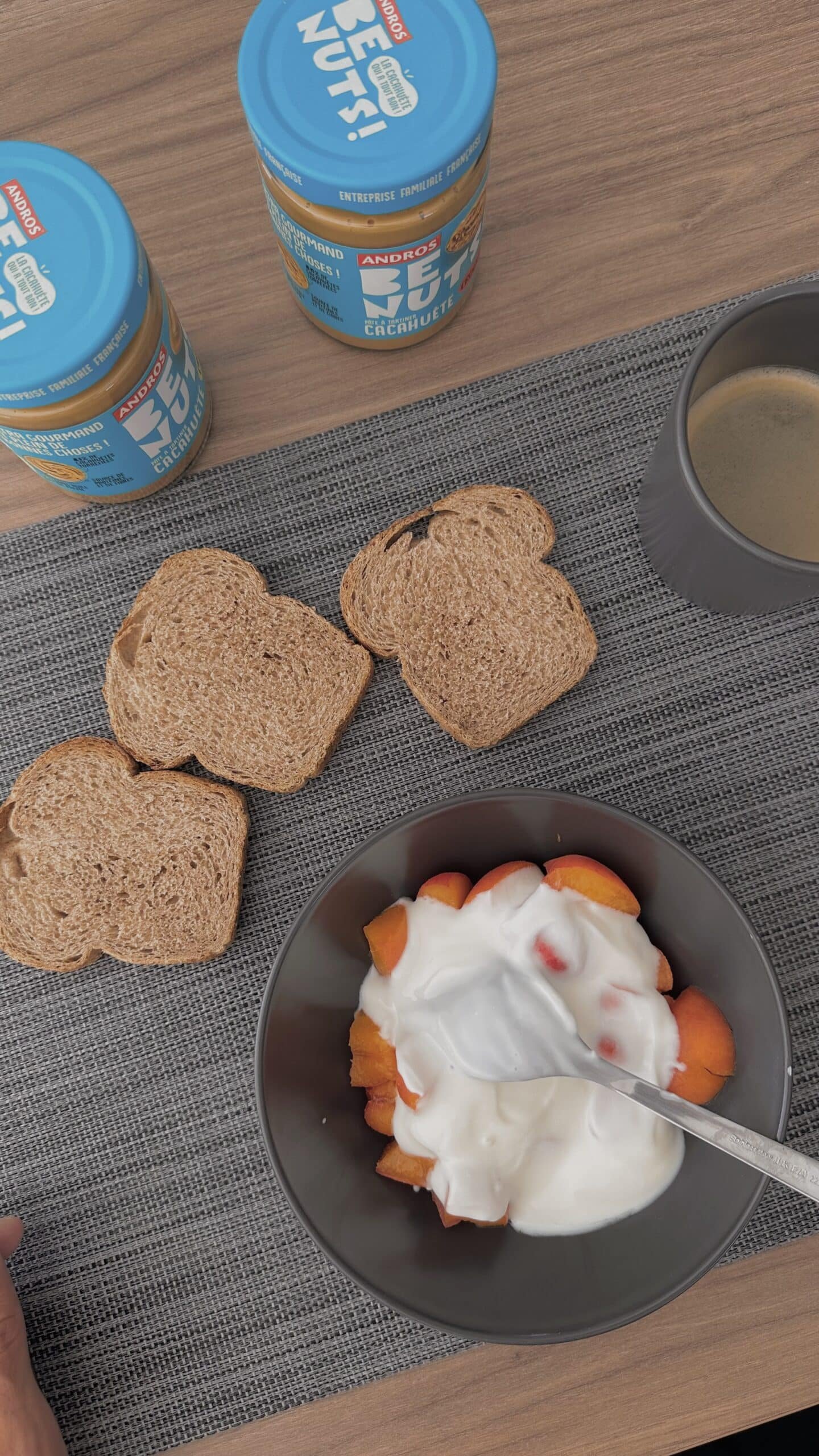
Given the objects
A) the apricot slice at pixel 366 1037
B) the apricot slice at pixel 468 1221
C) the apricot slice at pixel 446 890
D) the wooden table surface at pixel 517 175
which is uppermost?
the wooden table surface at pixel 517 175

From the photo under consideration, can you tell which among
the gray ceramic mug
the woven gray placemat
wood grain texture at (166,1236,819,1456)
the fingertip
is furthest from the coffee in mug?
the fingertip

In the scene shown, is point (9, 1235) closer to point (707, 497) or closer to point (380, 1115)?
point (380, 1115)

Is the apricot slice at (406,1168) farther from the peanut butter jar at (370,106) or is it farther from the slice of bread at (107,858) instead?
the peanut butter jar at (370,106)

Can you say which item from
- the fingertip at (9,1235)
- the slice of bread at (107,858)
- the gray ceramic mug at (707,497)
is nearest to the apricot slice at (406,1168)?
the slice of bread at (107,858)

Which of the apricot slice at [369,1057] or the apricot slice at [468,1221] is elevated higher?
the apricot slice at [369,1057]

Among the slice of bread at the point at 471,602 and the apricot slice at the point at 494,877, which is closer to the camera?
the apricot slice at the point at 494,877

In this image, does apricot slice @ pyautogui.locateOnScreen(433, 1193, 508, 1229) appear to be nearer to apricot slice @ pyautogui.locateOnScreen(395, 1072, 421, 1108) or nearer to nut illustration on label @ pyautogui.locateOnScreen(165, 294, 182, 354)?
apricot slice @ pyautogui.locateOnScreen(395, 1072, 421, 1108)

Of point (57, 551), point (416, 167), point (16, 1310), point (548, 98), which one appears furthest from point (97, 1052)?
point (548, 98)
